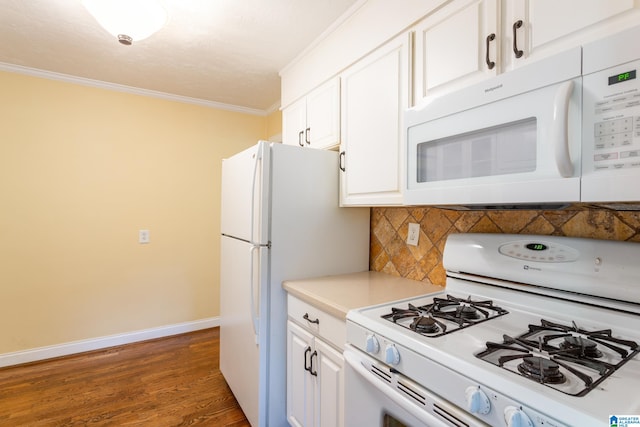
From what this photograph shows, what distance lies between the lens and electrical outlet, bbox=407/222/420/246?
1728mm

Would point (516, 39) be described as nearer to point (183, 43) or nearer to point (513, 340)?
point (513, 340)

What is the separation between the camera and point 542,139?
87 cm

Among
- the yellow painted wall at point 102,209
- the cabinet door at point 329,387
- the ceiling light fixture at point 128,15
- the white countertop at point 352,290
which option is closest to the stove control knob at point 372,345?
the white countertop at point 352,290

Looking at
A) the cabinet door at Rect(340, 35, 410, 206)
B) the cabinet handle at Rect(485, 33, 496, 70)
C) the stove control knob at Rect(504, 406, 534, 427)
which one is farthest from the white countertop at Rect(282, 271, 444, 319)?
the cabinet handle at Rect(485, 33, 496, 70)

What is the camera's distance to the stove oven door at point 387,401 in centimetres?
81

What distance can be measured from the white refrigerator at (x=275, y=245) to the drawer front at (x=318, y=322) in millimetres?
124

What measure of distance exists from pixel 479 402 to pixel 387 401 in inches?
13.7

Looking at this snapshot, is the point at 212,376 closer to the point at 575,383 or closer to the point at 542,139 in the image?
the point at 575,383

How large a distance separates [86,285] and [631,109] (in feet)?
11.4

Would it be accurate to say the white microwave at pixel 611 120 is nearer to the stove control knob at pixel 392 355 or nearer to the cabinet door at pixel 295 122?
the stove control knob at pixel 392 355

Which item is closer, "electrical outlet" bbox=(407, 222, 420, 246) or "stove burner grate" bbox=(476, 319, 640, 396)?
"stove burner grate" bbox=(476, 319, 640, 396)

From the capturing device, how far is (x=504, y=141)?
3.19 ft

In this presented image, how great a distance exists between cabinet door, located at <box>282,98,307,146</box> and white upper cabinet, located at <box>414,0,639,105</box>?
0.97 metres

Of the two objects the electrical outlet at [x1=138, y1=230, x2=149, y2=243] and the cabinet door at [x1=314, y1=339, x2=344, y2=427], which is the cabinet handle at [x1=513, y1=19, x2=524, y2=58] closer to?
the cabinet door at [x1=314, y1=339, x2=344, y2=427]
